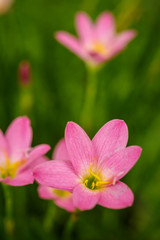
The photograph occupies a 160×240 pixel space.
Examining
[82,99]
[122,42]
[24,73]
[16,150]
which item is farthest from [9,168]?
[82,99]

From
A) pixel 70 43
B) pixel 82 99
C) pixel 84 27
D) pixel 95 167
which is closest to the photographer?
pixel 95 167

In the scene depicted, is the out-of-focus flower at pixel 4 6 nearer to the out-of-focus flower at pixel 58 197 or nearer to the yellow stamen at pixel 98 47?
the yellow stamen at pixel 98 47

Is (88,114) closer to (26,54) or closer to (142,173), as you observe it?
(142,173)

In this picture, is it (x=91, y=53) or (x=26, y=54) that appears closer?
(x=91, y=53)

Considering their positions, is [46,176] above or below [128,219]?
above

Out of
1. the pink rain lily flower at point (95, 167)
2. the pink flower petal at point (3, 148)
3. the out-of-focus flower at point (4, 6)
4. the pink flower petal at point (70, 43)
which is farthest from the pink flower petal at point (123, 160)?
the out-of-focus flower at point (4, 6)

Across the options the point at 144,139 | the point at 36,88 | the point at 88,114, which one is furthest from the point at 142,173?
the point at 36,88

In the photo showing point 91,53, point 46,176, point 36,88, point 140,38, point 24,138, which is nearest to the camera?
point 46,176

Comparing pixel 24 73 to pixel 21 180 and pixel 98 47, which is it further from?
pixel 21 180
